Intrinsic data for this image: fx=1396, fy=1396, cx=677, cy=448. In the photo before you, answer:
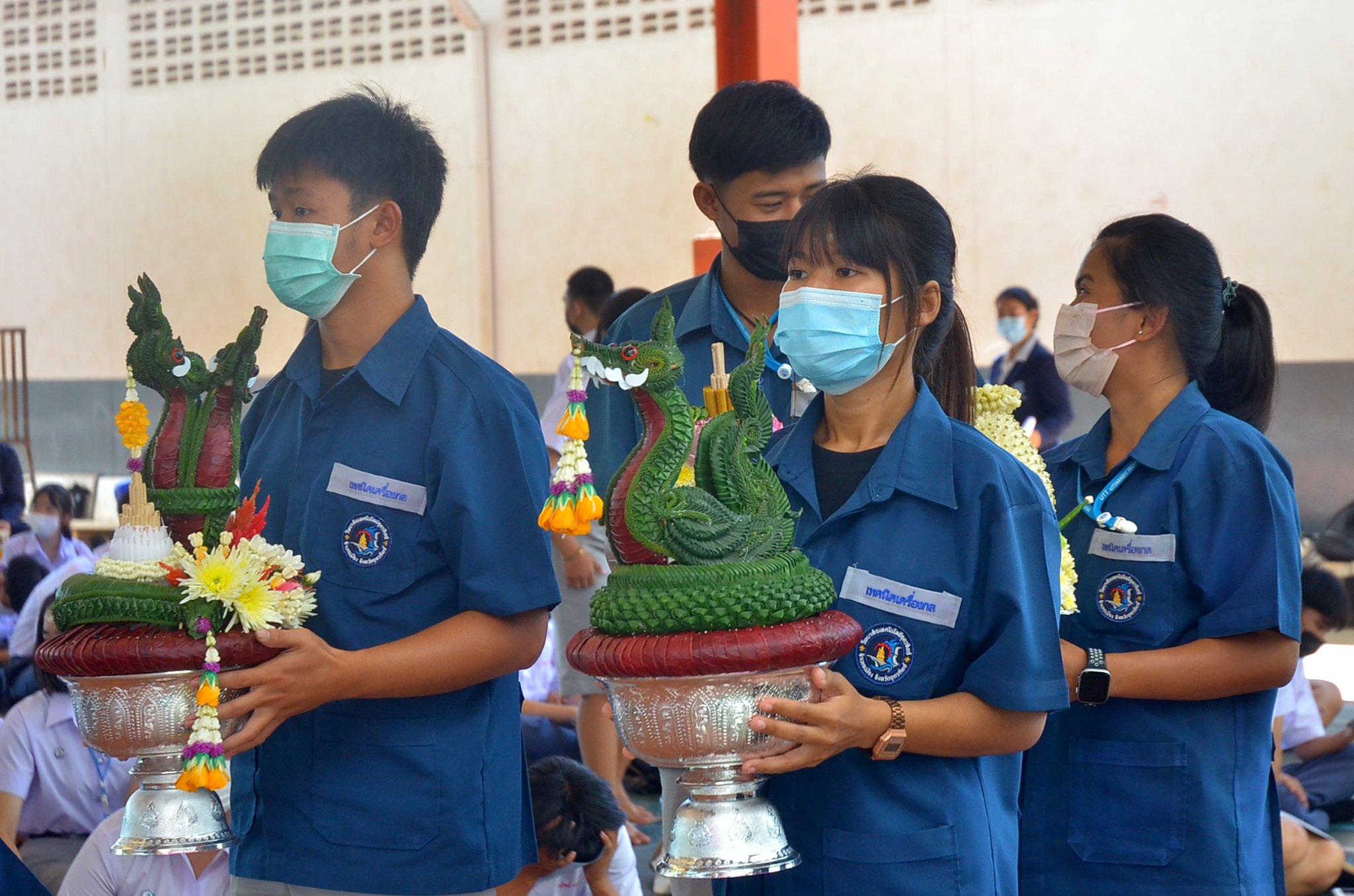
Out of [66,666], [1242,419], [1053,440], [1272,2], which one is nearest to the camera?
[66,666]

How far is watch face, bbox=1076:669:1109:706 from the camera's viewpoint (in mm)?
2059

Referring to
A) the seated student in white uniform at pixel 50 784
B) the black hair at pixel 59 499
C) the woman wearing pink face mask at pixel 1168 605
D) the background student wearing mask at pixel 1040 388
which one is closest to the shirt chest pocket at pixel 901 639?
the woman wearing pink face mask at pixel 1168 605

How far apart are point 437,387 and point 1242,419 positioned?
1398 millimetres

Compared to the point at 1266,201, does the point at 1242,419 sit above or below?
below

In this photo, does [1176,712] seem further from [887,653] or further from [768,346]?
[768,346]

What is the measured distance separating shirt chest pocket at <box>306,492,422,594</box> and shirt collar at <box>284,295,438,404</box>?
161 millimetres

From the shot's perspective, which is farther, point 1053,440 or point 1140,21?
point 1140,21

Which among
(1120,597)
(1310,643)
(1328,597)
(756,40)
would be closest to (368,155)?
(1120,597)

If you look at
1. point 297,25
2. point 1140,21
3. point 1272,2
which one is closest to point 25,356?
point 297,25

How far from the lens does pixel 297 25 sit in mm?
10930

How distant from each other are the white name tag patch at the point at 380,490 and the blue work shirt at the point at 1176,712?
41.7 inches

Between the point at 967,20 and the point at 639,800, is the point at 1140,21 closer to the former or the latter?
the point at 967,20

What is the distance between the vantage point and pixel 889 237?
1757 mm

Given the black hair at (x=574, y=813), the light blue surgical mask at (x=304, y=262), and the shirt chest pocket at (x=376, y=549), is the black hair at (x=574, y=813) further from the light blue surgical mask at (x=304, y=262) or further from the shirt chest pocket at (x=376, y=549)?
the light blue surgical mask at (x=304, y=262)
